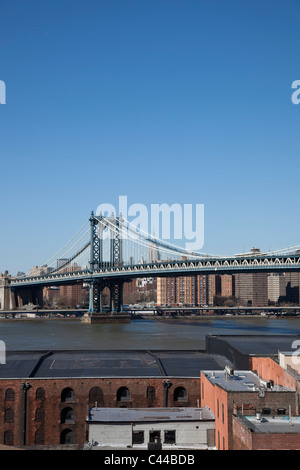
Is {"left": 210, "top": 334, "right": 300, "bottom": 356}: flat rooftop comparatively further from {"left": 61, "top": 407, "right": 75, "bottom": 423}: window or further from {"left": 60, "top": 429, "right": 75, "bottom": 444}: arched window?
{"left": 60, "top": 429, "right": 75, "bottom": 444}: arched window

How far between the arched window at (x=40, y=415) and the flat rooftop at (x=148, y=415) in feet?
8.02

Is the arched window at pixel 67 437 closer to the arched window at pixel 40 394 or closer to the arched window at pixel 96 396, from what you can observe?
the arched window at pixel 96 396

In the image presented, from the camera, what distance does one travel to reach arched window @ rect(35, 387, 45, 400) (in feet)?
55.6

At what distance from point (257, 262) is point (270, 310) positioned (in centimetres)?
4989

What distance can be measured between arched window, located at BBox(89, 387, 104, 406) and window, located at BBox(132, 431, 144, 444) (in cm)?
366

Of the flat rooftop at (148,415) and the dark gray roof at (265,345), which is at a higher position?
the dark gray roof at (265,345)

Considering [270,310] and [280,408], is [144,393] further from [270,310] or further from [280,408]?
[270,310]

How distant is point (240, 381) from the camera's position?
15695 millimetres

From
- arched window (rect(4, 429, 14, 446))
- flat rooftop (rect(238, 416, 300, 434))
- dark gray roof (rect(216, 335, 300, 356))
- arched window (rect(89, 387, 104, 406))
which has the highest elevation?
dark gray roof (rect(216, 335, 300, 356))

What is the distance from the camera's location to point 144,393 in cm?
1736

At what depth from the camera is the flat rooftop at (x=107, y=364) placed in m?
17.9

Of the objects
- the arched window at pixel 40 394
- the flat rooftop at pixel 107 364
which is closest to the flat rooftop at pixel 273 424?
the flat rooftop at pixel 107 364

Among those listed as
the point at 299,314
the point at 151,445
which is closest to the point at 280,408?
the point at 151,445

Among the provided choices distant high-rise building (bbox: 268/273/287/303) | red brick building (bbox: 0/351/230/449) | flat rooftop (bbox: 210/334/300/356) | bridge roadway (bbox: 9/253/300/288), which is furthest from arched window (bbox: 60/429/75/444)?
distant high-rise building (bbox: 268/273/287/303)
